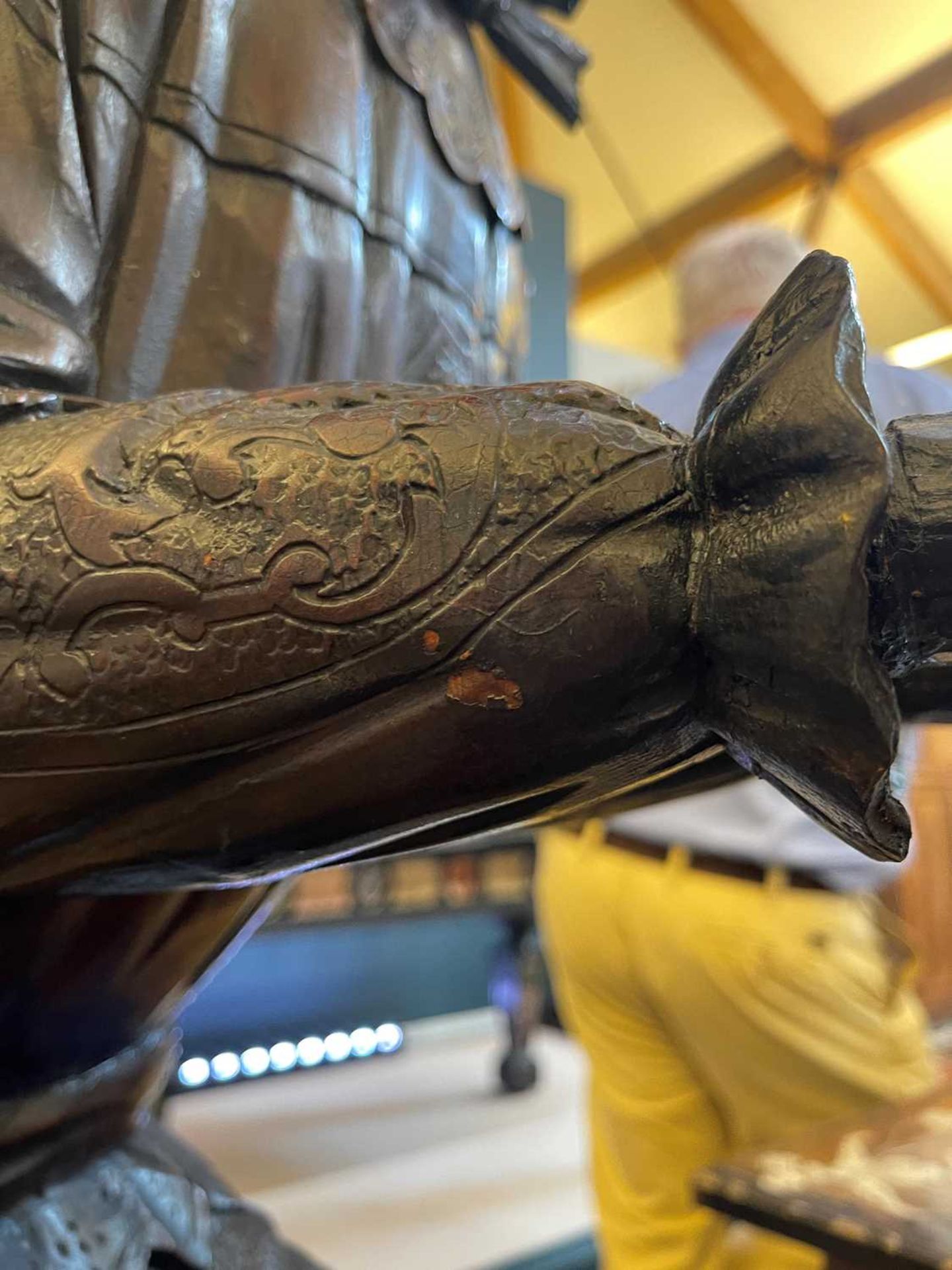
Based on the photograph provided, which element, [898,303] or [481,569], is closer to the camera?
[481,569]

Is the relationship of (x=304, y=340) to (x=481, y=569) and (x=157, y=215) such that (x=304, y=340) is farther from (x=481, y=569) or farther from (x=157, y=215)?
(x=481, y=569)

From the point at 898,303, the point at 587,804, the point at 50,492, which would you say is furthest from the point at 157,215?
the point at 898,303

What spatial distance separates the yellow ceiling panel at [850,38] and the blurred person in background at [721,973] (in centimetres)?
22

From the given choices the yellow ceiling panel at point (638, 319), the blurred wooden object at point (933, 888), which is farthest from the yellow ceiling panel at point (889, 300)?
the yellow ceiling panel at point (638, 319)

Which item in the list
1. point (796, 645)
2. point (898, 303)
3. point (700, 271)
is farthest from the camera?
point (700, 271)

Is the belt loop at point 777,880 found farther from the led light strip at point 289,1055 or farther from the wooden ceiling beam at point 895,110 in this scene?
the led light strip at point 289,1055

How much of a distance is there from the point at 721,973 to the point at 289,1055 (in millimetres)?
1625

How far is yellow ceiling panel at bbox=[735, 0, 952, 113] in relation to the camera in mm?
898

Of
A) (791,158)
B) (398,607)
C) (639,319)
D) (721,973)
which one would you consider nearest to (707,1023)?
(721,973)

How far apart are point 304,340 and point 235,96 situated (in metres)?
0.11

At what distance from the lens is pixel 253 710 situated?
0.28m

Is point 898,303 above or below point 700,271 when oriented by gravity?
below

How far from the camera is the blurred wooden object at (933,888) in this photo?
2.54 meters

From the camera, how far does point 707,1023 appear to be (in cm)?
109
